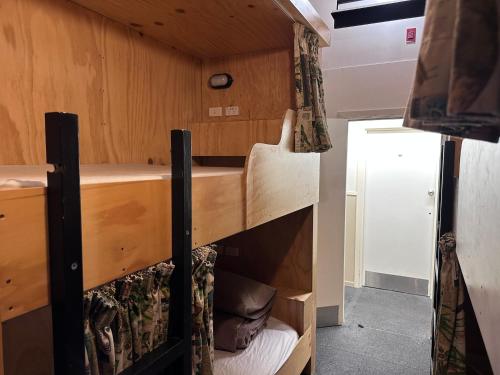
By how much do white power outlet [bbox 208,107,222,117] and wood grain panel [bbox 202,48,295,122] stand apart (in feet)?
0.06

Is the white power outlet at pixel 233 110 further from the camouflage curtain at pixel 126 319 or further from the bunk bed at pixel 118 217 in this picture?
the camouflage curtain at pixel 126 319

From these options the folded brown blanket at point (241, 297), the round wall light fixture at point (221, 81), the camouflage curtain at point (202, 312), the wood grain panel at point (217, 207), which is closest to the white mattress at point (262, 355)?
the folded brown blanket at point (241, 297)

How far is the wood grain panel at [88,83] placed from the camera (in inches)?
47.8

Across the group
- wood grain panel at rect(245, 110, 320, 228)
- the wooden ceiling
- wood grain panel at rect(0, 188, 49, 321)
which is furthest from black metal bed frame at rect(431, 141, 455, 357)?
wood grain panel at rect(0, 188, 49, 321)

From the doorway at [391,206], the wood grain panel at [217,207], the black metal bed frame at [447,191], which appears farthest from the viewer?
the doorway at [391,206]

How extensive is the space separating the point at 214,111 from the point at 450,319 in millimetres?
1712

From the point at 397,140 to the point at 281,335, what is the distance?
2755mm

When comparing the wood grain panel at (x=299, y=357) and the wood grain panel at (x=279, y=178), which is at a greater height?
the wood grain panel at (x=279, y=178)

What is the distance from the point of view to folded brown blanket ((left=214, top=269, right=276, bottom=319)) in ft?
6.40

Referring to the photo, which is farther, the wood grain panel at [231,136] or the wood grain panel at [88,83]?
the wood grain panel at [231,136]

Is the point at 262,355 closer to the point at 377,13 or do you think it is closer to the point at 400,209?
the point at 377,13

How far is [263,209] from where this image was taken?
142 centimetres

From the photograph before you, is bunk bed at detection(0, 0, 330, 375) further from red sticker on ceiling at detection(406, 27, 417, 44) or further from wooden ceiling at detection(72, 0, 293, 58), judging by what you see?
red sticker on ceiling at detection(406, 27, 417, 44)

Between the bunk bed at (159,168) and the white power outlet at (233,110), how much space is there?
56mm
